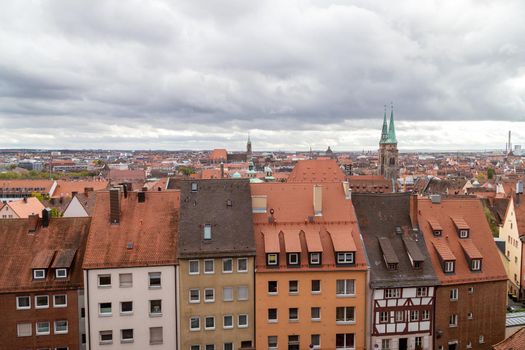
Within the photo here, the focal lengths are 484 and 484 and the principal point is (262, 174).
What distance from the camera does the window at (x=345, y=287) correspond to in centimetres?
4334

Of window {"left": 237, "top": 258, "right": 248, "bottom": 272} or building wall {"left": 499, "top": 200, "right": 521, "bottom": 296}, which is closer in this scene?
window {"left": 237, "top": 258, "right": 248, "bottom": 272}

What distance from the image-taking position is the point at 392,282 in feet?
142

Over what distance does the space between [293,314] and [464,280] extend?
635 inches

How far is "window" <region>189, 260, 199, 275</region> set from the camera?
42312 mm

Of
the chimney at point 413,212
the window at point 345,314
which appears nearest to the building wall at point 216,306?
the window at point 345,314

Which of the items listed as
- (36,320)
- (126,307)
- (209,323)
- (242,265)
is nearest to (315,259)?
(242,265)

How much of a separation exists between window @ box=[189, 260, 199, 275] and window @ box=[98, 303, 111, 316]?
7.48m

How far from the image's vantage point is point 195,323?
42.4 m

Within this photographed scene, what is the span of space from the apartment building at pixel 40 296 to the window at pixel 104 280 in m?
1.80

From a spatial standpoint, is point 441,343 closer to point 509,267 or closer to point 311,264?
point 311,264

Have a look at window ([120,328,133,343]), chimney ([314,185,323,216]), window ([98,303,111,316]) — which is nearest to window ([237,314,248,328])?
window ([120,328,133,343])

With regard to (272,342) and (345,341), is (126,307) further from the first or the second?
(345,341)

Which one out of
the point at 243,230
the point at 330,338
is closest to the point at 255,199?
the point at 243,230

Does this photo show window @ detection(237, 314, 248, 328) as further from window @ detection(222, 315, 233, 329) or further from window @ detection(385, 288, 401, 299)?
window @ detection(385, 288, 401, 299)
